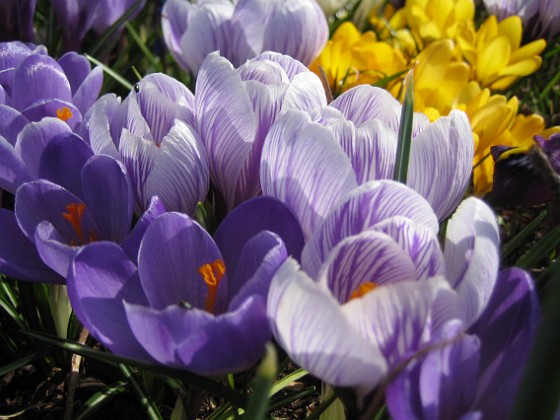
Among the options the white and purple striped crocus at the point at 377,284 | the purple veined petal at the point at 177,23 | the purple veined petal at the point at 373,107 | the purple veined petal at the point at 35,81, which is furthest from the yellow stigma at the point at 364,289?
the purple veined petal at the point at 177,23

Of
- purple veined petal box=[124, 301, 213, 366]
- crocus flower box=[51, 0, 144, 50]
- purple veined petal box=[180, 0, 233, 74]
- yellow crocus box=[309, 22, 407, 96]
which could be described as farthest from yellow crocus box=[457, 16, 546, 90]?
purple veined petal box=[124, 301, 213, 366]

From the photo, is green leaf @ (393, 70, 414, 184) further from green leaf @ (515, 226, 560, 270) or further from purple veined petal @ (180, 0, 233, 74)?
purple veined petal @ (180, 0, 233, 74)

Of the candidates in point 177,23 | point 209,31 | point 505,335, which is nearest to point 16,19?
point 177,23

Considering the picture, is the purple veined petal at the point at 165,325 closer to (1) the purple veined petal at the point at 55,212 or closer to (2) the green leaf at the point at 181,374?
(2) the green leaf at the point at 181,374

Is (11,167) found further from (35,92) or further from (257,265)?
(257,265)

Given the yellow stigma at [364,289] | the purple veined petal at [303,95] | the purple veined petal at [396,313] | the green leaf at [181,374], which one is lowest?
the green leaf at [181,374]

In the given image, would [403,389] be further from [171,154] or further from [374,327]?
[171,154]
